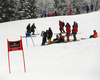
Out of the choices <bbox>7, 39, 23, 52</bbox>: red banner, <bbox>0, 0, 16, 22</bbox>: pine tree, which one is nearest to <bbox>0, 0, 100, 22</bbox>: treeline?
<bbox>0, 0, 16, 22</bbox>: pine tree

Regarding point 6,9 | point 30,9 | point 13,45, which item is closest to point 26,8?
point 30,9

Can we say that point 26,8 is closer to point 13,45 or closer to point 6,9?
point 6,9

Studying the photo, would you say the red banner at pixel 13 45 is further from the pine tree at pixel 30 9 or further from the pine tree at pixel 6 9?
the pine tree at pixel 30 9

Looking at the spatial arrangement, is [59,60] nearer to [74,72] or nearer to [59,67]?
[59,67]

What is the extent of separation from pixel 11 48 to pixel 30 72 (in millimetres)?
1389

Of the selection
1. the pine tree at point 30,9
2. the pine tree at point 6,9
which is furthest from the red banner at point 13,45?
the pine tree at point 30,9

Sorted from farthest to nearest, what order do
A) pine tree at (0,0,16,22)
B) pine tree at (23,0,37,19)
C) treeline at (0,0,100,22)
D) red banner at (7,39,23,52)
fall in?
pine tree at (23,0,37,19) < treeline at (0,0,100,22) < pine tree at (0,0,16,22) < red banner at (7,39,23,52)

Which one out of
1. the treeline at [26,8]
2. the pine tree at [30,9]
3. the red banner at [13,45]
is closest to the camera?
the red banner at [13,45]

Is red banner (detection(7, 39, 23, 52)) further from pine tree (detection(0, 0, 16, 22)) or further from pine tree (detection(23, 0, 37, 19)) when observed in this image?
pine tree (detection(23, 0, 37, 19))

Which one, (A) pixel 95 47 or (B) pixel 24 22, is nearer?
(A) pixel 95 47

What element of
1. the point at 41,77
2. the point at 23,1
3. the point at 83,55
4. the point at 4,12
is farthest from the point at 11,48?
the point at 23,1

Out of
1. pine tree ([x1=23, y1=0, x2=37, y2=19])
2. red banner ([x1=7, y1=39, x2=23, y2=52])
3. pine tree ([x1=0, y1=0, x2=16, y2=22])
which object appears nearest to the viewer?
red banner ([x1=7, y1=39, x2=23, y2=52])

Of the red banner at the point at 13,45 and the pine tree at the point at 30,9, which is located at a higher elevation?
the pine tree at the point at 30,9

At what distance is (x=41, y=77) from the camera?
627 centimetres
